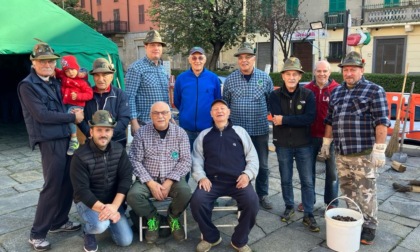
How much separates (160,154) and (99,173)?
641mm

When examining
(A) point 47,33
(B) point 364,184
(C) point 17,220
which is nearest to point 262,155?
(B) point 364,184

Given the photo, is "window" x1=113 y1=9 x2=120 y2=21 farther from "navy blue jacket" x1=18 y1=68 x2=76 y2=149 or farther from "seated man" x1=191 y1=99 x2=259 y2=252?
"seated man" x1=191 y1=99 x2=259 y2=252

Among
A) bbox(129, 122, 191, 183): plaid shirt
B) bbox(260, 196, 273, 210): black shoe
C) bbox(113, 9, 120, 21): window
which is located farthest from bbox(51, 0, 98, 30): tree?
bbox(260, 196, 273, 210): black shoe

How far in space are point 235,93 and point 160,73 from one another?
3.00 ft

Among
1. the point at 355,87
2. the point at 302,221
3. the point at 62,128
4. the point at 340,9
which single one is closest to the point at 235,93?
the point at 355,87

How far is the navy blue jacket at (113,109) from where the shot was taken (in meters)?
3.66

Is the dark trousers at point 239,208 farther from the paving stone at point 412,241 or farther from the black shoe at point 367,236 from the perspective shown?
the paving stone at point 412,241

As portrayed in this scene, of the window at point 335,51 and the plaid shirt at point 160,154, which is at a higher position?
the window at point 335,51

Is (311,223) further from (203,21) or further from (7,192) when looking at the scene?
(203,21)

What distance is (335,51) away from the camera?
22.3 meters

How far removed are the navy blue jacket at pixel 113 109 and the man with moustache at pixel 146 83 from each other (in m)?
0.35

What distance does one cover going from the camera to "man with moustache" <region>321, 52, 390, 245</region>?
3.34 metres

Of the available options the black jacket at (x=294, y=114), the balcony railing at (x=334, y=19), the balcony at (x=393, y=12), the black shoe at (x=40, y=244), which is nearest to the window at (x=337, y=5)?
the balcony railing at (x=334, y=19)

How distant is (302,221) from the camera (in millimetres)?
4000
